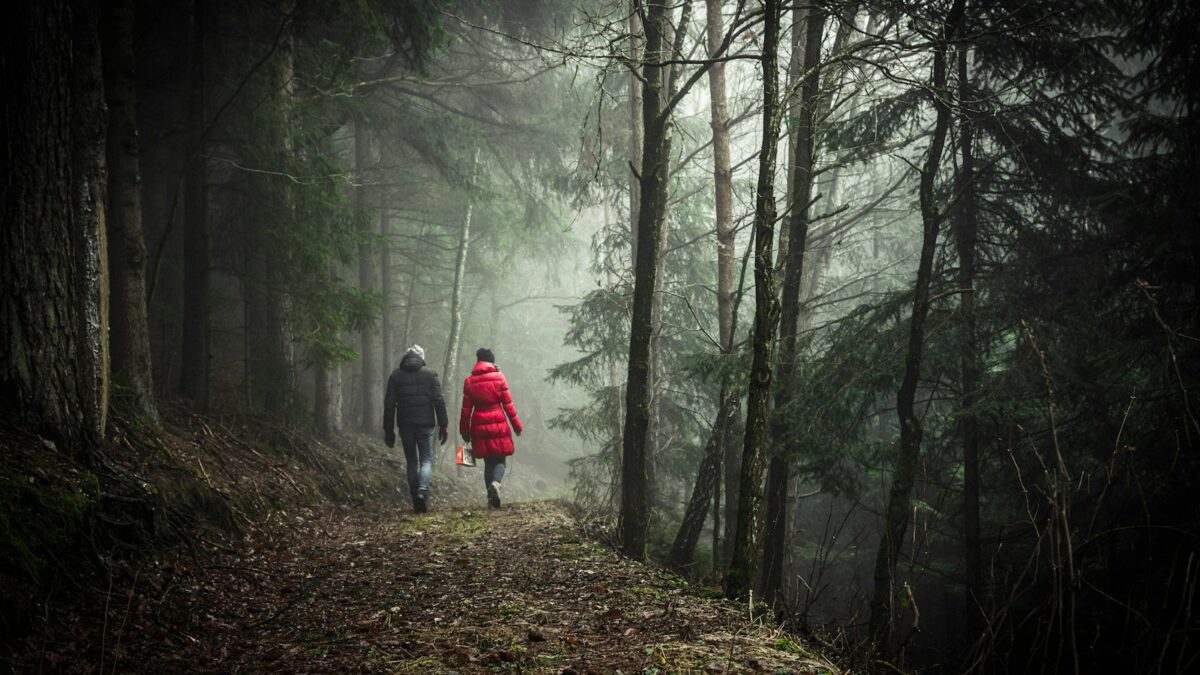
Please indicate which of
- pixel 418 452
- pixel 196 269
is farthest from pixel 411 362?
pixel 196 269

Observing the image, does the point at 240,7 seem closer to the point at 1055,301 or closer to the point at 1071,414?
the point at 1055,301

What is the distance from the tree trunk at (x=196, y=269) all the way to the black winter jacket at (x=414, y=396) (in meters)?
2.45

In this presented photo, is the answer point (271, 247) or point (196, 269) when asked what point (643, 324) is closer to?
point (271, 247)

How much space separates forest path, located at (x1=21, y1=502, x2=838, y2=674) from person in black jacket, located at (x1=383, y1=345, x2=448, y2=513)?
2.63 m

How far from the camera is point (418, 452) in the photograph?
9.98 meters

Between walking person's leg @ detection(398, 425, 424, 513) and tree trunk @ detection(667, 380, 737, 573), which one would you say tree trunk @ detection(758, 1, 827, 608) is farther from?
walking person's leg @ detection(398, 425, 424, 513)

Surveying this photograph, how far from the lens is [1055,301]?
795cm

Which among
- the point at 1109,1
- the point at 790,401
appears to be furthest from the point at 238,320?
the point at 1109,1

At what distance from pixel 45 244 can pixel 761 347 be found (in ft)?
16.7

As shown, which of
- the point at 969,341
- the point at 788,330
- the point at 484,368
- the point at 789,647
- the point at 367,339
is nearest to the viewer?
the point at 789,647

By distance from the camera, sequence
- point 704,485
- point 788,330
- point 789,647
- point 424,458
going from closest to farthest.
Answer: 1. point 789,647
2. point 788,330
3. point 704,485
4. point 424,458

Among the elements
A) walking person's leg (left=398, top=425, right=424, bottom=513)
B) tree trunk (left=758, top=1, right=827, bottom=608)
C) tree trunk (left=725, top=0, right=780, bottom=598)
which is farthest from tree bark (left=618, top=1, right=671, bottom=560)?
walking person's leg (left=398, top=425, right=424, bottom=513)

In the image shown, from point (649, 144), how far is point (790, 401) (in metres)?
3.46

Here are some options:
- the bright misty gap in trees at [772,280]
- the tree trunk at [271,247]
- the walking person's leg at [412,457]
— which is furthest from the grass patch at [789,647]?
the tree trunk at [271,247]
